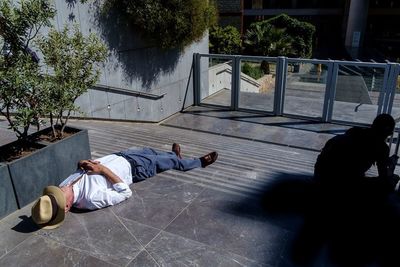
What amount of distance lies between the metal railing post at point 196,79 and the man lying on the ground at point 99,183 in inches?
275

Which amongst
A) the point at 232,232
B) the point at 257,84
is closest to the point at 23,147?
the point at 232,232

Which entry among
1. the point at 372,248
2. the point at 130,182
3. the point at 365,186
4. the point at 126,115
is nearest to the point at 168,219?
the point at 130,182

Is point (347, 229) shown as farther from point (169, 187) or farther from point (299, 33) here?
point (299, 33)

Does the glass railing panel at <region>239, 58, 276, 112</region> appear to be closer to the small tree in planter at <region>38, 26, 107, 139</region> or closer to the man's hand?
the small tree in planter at <region>38, 26, 107, 139</region>

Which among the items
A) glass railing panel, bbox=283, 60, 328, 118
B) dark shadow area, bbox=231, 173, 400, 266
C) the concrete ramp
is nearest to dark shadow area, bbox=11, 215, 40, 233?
dark shadow area, bbox=231, 173, 400, 266

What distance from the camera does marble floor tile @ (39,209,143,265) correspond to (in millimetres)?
3027

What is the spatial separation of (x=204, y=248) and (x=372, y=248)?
1511mm

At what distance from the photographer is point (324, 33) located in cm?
3691

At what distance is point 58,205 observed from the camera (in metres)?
3.29

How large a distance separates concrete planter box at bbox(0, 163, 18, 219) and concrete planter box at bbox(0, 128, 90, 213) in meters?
0.04

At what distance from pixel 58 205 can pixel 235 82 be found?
26.1 feet

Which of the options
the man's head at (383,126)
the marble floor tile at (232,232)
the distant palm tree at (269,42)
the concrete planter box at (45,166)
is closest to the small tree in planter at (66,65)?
the concrete planter box at (45,166)

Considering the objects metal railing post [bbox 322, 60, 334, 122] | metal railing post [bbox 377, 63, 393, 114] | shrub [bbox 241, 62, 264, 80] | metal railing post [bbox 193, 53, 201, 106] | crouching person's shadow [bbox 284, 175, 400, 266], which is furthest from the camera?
shrub [bbox 241, 62, 264, 80]

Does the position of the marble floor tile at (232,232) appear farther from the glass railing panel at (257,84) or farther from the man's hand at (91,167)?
the glass railing panel at (257,84)
